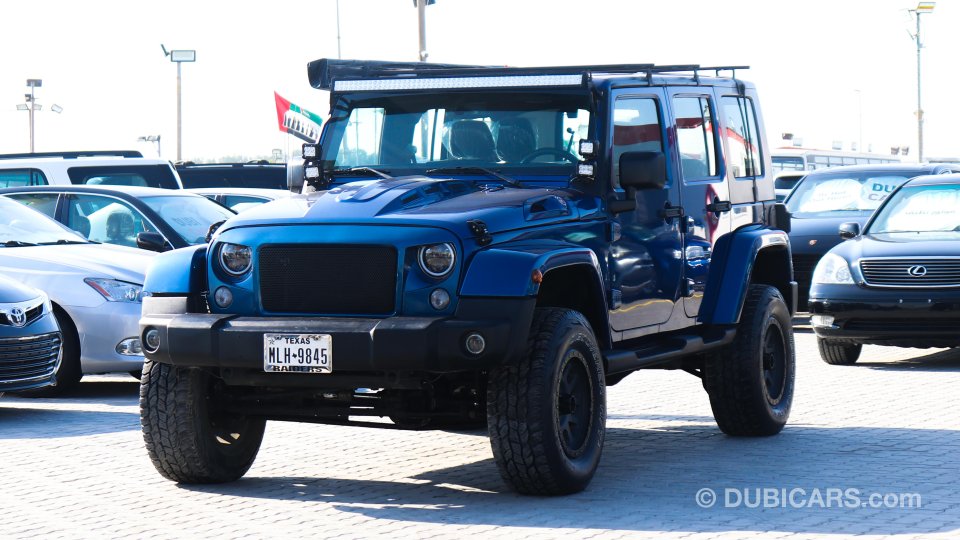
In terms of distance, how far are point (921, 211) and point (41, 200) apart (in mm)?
8058

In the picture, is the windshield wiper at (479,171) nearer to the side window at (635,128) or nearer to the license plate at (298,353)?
the side window at (635,128)

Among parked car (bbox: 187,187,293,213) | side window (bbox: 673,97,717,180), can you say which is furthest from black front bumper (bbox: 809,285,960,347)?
parked car (bbox: 187,187,293,213)

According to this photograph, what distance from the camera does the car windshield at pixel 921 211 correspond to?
15.0 metres

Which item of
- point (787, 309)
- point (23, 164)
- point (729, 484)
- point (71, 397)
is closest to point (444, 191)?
point (729, 484)

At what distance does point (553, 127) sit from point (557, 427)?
1.92 metres

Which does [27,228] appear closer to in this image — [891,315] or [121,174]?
[121,174]

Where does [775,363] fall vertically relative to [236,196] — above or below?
below

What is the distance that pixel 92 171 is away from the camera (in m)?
18.1

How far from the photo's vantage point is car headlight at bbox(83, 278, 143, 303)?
484 inches

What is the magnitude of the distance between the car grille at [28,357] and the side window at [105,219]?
355 cm

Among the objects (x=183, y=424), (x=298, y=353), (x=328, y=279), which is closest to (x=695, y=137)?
(x=328, y=279)

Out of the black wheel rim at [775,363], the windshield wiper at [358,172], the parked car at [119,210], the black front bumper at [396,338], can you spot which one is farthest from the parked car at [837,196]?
the black front bumper at [396,338]

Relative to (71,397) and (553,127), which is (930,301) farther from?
(71,397)

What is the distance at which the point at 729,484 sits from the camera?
26.6ft
